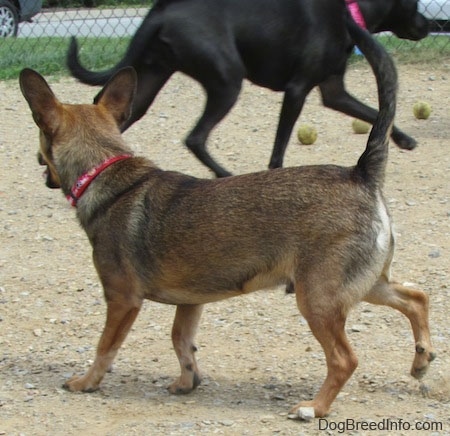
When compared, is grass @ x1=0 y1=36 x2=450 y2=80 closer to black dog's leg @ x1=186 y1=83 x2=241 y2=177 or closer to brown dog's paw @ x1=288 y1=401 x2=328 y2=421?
black dog's leg @ x1=186 y1=83 x2=241 y2=177

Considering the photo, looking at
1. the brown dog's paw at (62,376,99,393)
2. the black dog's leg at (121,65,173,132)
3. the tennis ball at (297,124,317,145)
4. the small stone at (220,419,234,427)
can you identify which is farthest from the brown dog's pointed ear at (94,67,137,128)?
the tennis ball at (297,124,317,145)

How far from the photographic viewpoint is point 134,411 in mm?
4090

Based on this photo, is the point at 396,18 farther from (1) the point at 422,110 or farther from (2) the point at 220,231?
(2) the point at 220,231

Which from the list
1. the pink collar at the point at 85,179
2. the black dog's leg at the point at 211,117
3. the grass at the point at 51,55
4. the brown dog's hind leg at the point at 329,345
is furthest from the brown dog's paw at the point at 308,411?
the grass at the point at 51,55

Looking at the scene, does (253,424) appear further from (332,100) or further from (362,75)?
(362,75)

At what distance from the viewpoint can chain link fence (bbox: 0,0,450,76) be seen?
12.1 m

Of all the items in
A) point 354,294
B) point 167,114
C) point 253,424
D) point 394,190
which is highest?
point 354,294

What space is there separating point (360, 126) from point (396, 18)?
3.66 ft

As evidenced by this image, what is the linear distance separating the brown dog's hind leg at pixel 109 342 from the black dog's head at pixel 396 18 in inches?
149

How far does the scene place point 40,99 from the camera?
435 centimetres

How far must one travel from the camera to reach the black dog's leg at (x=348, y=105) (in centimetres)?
724

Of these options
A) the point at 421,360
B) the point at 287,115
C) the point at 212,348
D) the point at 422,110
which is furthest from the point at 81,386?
the point at 422,110

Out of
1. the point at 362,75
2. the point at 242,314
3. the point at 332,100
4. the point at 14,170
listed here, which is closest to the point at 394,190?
the point at 332,100

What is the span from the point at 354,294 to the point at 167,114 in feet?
19.6
